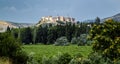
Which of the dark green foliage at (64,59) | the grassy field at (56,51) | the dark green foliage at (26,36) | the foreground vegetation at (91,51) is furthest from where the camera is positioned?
the dark green foliage at (26,36)

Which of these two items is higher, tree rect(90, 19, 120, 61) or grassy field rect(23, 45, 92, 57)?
tree rect(90, 19, 120, 61)

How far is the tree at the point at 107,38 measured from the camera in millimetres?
45719

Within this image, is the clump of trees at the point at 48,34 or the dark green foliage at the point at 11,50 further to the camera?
the clump of trees at the point at 48,34

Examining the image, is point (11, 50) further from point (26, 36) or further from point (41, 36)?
point (41, 36)

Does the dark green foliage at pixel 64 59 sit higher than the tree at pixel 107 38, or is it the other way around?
the tree at pixel 107 38

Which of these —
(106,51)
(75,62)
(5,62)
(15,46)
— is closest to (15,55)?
(15,46)

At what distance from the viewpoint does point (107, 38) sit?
47.2 meters

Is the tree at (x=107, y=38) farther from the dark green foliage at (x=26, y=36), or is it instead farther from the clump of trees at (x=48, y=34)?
the dark green foliage at (x=26, y=36)

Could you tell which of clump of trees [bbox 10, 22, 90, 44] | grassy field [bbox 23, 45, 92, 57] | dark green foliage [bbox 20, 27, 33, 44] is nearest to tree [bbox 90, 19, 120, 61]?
grassy field [bbox 23, 45, 92, 57]

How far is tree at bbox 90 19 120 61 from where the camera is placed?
4572 cm

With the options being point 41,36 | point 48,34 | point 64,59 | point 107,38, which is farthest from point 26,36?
point 64,59

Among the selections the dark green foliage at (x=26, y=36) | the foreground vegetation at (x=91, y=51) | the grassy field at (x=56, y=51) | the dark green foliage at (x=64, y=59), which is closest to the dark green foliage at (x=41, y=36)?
the dark green foliage at (x=26, y=36)

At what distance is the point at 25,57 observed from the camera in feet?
126

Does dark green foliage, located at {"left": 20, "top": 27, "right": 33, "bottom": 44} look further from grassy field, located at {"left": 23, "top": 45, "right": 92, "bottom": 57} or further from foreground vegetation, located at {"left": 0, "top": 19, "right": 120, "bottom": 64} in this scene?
foreground vegetation, located at {"left": 0, "top": 19, "right": 120, "bottom": 64}
